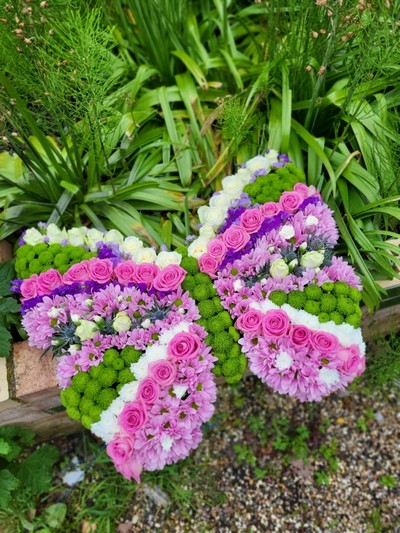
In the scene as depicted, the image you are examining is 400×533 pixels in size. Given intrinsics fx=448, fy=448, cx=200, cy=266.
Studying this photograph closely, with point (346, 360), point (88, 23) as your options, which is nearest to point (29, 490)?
point (346, 360)

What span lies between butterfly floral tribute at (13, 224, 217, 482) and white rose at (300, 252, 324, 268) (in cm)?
43

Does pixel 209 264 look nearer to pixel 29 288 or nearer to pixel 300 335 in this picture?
pixel 300 335

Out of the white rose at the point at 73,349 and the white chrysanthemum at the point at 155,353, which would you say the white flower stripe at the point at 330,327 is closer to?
the white chrysanthemum at the point at 155,353

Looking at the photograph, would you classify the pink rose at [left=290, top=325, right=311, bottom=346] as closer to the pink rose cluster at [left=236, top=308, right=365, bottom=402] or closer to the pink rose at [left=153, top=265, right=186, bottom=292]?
the pink rose cluster at [left=236, top=308, right=365, bottom=402]

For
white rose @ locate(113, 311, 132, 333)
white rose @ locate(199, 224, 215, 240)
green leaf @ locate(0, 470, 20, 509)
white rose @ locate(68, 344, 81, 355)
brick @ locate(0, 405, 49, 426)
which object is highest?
white rose @ locate(199, 224, 215, 240)

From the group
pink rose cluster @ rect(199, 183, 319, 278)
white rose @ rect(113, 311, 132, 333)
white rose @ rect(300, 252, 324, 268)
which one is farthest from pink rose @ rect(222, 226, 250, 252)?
white rose @ rect(113, 311, 132, 333)

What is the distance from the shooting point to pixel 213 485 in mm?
2121

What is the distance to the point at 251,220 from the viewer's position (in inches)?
67.1

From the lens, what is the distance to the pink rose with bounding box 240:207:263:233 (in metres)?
1.70

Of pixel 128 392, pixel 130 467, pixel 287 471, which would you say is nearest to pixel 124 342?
pixel 128 392

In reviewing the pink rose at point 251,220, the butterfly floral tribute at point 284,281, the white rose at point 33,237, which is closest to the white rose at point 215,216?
the butterfly floral tribute at point 284,281

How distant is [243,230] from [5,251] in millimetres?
1127

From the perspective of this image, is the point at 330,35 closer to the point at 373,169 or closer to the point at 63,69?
the point at 373,169

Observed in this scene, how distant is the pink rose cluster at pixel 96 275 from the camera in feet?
5.36
